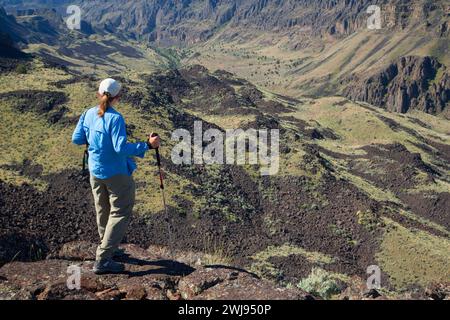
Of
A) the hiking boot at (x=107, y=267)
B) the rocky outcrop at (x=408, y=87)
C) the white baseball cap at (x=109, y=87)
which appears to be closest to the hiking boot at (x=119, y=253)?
the hiking boot at (x=107, y=267)

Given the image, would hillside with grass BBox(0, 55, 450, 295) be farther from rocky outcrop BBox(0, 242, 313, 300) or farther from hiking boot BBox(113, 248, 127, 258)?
hiking boot BBox(113, 248, 127, 258)

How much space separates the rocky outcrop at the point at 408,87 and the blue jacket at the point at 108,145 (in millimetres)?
120706

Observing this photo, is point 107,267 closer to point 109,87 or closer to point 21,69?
point 109,87

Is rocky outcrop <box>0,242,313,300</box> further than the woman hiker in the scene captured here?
Yes

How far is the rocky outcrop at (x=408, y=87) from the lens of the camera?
12131 cm

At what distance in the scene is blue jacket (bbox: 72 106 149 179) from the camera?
6.84 m

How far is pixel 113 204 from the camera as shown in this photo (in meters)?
7.40

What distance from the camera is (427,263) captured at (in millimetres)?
23812

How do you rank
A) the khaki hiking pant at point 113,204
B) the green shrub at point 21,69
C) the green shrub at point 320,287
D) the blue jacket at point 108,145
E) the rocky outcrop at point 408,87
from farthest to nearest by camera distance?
the rocky outcrop at point 408,87, the green shrub at point 21,69, the green shrub at point 320,287, the khaki hiking pant at point 113,204, the blue jacket at point 108,145

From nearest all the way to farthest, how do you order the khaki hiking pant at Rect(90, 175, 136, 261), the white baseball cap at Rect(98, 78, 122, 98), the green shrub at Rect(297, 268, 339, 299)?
the white baseball cap at Rect(98, 78, 122, 98) → the khaki hiking pant at Rect(90, 175, 136, 261) → the green shrub at Rect(297, 268, 339, 299)

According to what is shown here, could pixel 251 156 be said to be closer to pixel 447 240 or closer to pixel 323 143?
pixel 447 240

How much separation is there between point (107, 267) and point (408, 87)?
126 meters

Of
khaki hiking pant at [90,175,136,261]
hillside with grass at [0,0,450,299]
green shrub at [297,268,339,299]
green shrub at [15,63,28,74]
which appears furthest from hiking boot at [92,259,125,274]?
green shrub at [15,63,28,74]

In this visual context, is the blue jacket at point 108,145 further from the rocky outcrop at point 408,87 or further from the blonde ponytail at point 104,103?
the rocky outcrop at point 408,87
